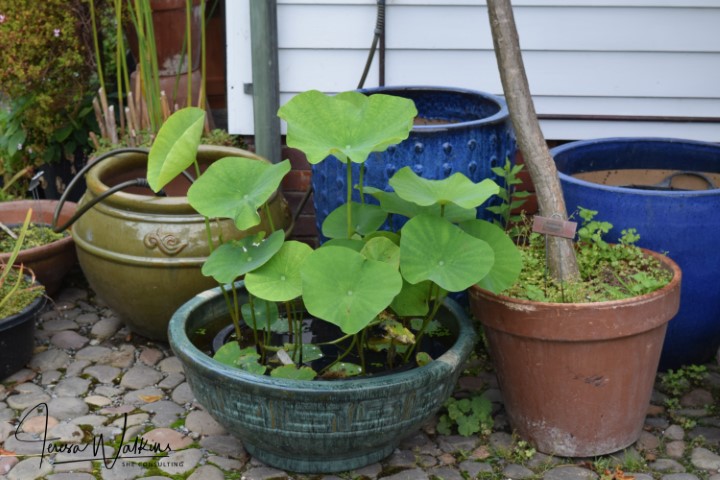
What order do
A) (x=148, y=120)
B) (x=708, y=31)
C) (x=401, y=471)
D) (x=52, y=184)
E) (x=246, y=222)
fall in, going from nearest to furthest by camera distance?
(x=246, y=222) < (x=401, y=471) < (x=708, y=31) < (x=148, y=120) < (x=52, y=184)

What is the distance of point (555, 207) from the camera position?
8.84ft

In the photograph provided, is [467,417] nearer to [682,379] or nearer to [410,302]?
[410,302]

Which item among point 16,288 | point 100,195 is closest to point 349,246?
point 100,195

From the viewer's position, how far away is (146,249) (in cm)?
310

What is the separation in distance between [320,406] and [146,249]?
1.04 meters

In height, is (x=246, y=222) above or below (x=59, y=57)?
below

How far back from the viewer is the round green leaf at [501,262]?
2502 mm

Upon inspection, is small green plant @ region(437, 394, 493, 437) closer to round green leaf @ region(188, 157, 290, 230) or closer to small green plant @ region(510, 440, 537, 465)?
small green plant @ region(510, 440, 537, 465)

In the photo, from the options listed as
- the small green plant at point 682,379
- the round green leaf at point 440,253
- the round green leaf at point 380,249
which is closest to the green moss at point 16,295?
the round green leaf at point 380,249

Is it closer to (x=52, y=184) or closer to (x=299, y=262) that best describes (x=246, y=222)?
(x=299, y=262)

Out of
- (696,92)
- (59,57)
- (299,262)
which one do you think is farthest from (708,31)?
(59,57)

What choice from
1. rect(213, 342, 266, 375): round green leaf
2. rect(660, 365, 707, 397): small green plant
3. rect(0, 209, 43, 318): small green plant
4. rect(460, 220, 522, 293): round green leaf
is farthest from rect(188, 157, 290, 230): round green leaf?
rect(660, 365, 707, 397): small green plant

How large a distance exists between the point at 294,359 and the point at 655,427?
3.81 feet

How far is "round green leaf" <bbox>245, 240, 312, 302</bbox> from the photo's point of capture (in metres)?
2.45
